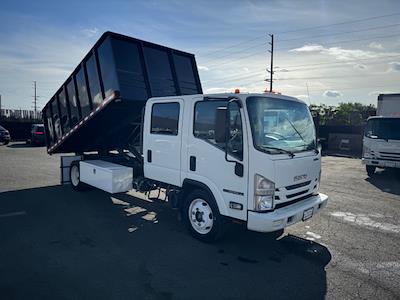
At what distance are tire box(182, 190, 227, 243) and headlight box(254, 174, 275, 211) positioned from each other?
722 millimetres

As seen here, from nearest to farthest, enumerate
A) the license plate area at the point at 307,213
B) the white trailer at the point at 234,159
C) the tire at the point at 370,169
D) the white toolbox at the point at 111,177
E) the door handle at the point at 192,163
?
1. the white trailer at the point at 234,159
2. the license plate area at the point at 307,213
3. the door handle at the point at 192,163
4. the white toolbox at the point at 111,177
5. the tire at the point at 370,169

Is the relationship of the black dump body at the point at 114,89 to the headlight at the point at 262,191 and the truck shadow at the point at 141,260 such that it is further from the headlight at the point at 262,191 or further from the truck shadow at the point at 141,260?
the headlight at the point at 262,191

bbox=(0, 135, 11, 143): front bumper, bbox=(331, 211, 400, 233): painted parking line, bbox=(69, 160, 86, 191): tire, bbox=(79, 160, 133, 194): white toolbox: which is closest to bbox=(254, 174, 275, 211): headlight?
bbox=(331, 211, 400, 233): painted parking line

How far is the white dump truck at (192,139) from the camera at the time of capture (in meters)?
4.29

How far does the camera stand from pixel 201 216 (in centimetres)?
500

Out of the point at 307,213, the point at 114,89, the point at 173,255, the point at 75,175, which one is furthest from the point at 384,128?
the point at 75,175

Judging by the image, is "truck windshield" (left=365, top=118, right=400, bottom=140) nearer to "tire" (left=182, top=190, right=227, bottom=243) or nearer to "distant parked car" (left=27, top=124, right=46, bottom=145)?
"tire" (left=182, top=190, right=227, bottom=243)

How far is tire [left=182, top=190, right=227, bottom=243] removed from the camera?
15.6ft

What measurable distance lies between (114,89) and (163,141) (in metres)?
1.72

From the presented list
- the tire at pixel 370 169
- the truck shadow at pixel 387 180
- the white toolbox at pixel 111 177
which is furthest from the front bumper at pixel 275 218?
the tire at pixel 370 169

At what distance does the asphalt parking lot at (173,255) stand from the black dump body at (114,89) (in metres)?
1.78

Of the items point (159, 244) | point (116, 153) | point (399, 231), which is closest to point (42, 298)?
point (159, 244)

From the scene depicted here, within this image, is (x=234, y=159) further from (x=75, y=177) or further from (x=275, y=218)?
(x=75, y=177)

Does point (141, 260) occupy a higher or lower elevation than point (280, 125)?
lower
